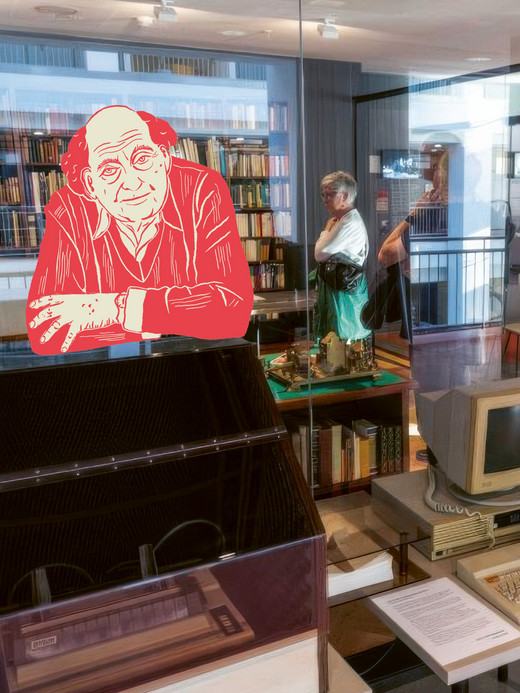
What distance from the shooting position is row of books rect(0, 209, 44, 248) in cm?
190

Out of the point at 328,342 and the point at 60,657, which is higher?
the point at 328,342

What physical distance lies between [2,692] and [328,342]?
1.91 metres

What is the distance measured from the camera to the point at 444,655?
56.8 inches

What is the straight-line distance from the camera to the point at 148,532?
3.77 ft

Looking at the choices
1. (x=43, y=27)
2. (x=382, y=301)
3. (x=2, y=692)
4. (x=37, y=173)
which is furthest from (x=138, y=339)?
(x=382, y=301)

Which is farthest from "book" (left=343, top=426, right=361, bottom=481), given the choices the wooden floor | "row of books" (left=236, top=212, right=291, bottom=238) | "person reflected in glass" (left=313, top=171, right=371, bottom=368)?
"row of books" (left=236, top=212, right=291, bottom=238)

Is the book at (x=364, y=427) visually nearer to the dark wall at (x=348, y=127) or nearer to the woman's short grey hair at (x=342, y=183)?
the dark wall at (x=348, y=127)

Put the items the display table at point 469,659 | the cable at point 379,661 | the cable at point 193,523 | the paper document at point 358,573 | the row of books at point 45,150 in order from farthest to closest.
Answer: the cable at point 379,661, the row of books at point 45,150, the paper document at point 358,573, the display table at point 469,659, the cable at point 193,523

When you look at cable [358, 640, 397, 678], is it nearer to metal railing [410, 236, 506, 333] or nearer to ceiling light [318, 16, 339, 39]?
metal railing [410, 236, 506, 333]

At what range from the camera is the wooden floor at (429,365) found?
234 centimetres

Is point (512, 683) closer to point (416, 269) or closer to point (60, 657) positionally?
point (416, 269)

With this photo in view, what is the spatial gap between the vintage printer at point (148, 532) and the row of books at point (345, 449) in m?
1.29

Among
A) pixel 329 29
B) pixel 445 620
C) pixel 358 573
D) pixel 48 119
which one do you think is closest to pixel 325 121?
pixel 329 29

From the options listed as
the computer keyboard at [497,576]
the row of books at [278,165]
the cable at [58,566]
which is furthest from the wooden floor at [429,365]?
the cable at [58,566]
